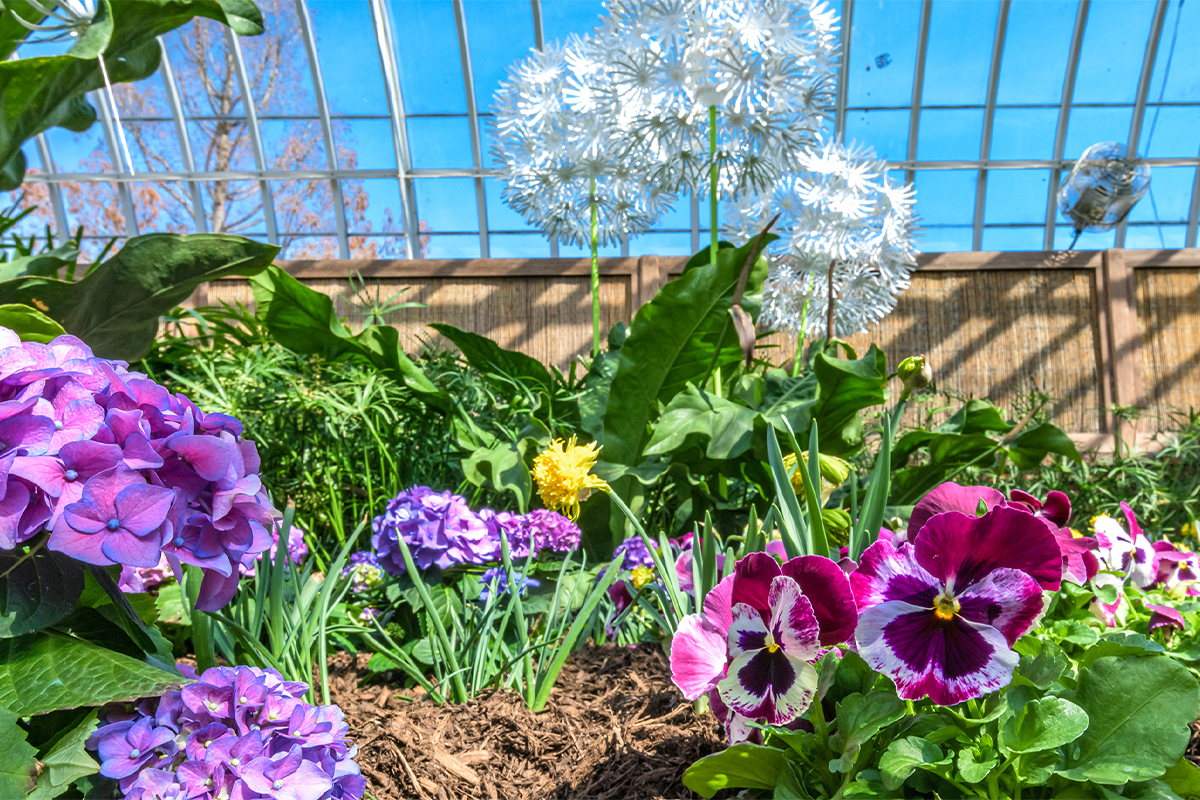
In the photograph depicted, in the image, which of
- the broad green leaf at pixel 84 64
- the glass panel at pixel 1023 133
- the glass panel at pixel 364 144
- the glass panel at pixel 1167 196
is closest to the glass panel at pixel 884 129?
the glass panel at pixel 1023 133

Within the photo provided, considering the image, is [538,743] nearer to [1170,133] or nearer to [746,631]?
[746,631]

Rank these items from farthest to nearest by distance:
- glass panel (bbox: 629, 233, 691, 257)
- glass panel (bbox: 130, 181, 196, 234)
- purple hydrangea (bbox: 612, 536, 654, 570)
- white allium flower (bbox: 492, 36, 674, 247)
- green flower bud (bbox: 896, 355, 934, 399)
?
glass panel (bbox: 130, 181, 196, 234), glass panel (bbox: 629, 233, 691, 257), white allium flower (bbox: 492, 36, 674, 247), purple hydrangea (bbox: 612, 536, 654, 570), green flower bud (bbox: 896, 355, 934, 399)

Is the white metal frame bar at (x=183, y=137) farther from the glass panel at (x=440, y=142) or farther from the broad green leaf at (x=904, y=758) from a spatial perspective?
the broad green leaf at (x=904, y=758)

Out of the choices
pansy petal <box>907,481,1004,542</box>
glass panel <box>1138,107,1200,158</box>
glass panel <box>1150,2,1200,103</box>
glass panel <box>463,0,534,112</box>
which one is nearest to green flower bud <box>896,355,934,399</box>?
pansy petal <box>907,481,1004,542</box>

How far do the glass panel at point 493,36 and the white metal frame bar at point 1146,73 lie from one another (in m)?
5.62

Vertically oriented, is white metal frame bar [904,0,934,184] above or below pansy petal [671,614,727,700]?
above

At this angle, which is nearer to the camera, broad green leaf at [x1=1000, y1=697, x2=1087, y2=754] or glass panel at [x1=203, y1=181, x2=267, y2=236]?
broad green leaf at [x1=1000, y1=697, x2=1087, y2=754]

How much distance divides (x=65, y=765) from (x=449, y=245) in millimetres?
7975

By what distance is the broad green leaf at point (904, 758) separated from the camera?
53 centimetres

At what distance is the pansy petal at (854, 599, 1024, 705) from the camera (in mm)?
526

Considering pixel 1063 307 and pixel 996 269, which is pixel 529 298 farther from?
pixel 1063 307

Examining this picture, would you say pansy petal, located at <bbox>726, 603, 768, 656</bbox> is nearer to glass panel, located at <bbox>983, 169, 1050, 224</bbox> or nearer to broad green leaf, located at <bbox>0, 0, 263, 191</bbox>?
broad green leaf, located at <bbox>0, 0, 263, 191</bbox>

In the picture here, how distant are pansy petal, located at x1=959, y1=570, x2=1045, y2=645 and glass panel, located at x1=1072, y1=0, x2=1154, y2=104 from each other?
8252 mm

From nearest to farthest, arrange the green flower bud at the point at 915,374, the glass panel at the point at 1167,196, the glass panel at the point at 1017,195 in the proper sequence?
1. the green flower bud at the point at 915,374
2. the glass panel at the point at 1167,196
3. the glass panel at the point at 1017,195
